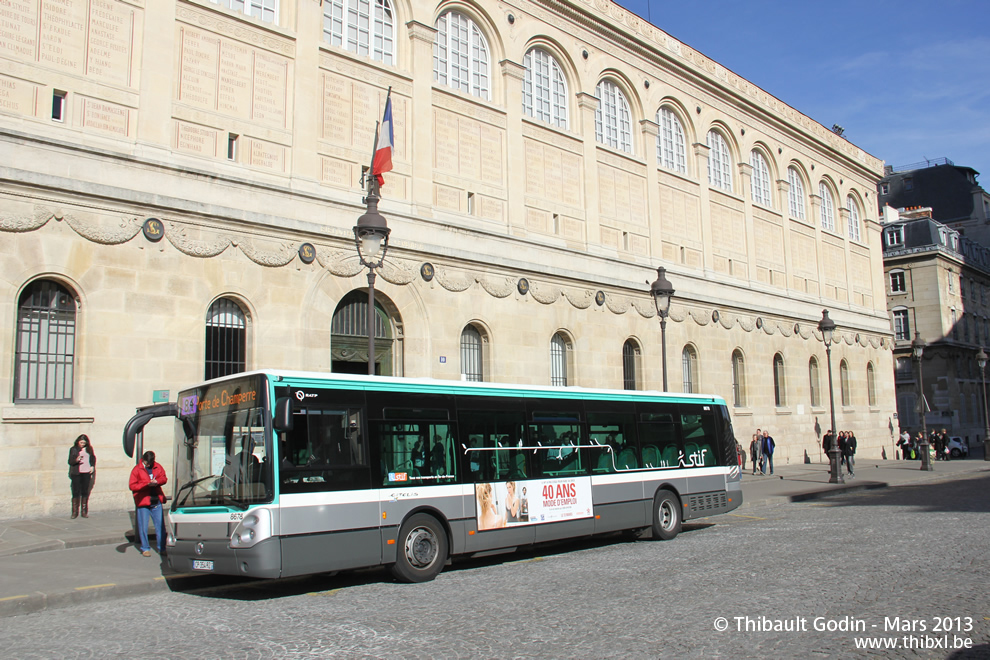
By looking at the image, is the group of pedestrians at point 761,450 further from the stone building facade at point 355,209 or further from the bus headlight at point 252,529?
the bus headlight at point 252,529

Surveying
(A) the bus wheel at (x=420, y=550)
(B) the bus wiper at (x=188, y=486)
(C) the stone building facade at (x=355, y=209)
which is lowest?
(A) the bus wheel at (x=420, y=550)

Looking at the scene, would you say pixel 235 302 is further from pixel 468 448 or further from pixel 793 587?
pixel 793 587

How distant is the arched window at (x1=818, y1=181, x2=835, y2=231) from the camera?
4316 centimetres

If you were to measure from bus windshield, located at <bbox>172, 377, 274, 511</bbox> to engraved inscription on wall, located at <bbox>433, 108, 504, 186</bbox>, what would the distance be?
14070 mm

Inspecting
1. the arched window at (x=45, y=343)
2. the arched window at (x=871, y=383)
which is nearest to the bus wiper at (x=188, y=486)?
the arched window at (x=45, y=343)

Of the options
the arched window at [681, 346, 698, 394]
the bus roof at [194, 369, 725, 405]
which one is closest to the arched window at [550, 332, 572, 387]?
the arched window at [681, 346, 698, 394]

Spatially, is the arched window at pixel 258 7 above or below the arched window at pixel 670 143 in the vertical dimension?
below

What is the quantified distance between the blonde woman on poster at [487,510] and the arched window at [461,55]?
15661 mm

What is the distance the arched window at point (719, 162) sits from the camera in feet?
115

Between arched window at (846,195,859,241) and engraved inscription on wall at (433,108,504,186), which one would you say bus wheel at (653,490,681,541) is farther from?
arched window at (846,195,859,241)

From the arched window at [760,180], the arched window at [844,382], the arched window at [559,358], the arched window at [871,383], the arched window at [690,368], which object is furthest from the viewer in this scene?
the arched window at [871,383]

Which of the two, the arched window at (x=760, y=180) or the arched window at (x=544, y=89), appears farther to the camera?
the arched window at (x=760, y=180)

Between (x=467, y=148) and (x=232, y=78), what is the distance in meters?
7.44

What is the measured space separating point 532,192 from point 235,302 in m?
11.2
